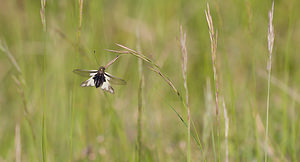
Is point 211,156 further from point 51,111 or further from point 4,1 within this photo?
point 4,1

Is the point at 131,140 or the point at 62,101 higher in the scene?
the point at 62,101

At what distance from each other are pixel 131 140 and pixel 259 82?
150 cm

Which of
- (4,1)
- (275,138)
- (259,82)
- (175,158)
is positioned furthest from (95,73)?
(4,1)

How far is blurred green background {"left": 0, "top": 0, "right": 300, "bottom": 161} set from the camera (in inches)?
56.4

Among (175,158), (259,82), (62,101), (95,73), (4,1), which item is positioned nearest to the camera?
(95,73)

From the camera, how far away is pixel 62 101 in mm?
2107

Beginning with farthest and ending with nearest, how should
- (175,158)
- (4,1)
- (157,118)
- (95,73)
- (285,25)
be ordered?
(4,1) < (285,25) < (157,118) < (175,158) < (95,73)

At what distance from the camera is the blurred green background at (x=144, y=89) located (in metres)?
1.43

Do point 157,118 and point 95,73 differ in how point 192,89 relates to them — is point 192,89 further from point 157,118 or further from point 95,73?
point 95,73

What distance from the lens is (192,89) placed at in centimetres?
274

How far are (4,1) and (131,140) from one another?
294 cm

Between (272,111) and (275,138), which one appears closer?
(275,138)

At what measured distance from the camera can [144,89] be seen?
1640mm

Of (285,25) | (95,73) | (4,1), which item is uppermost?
(4,1)
